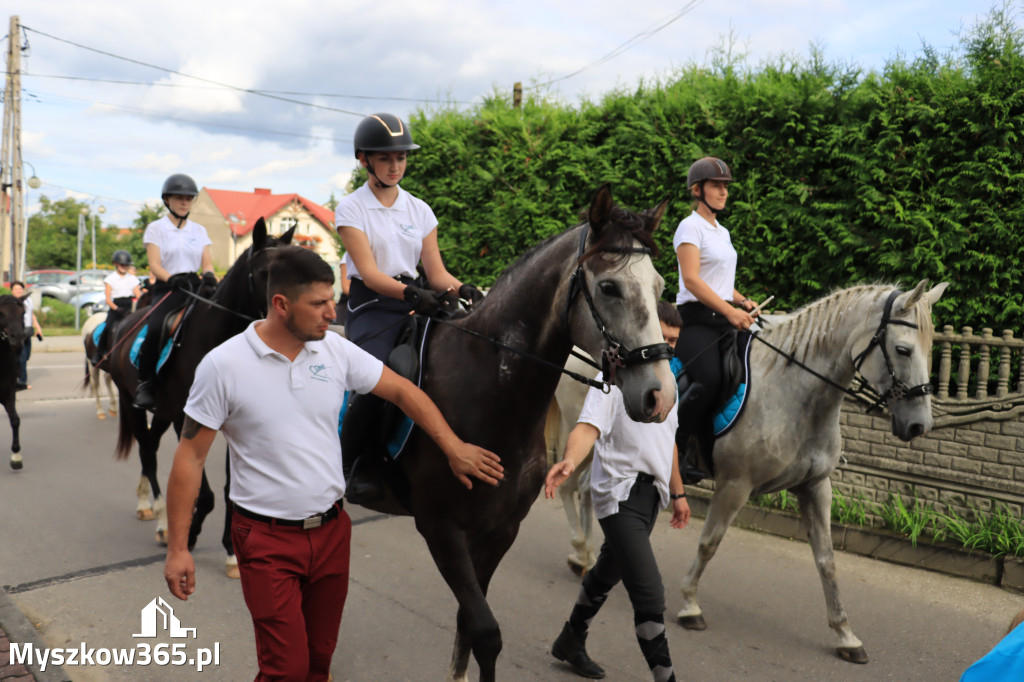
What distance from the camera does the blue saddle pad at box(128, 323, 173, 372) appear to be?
240 inches

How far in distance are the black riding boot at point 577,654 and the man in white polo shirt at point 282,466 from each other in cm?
183

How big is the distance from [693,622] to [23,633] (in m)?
3.95

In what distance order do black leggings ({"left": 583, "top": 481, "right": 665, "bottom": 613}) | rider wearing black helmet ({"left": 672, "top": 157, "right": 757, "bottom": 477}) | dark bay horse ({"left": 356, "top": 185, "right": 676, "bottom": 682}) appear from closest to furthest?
1. dark bay horse ({"left": 356, "top": 185, "right": 676, "bottom": 682})
2. black leggings ({"left": 583, "top": 481, "right": 665, "bottom": 613})
3. rider wearing black helmet ({"left": 672, "top": 157, "right": 757, "bottom": 477})

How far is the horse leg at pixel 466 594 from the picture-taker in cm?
302

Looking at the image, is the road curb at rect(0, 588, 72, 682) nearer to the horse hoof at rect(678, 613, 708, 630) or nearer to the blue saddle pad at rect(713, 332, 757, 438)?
the horse hoof at rect(678, 613, 708, 630)

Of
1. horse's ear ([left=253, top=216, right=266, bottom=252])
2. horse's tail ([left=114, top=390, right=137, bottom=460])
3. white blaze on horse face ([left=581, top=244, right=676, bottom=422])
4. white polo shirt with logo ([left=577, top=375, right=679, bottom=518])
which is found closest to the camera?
white blaze on horse face ([left=581, top=244, right=676, bottom=422])

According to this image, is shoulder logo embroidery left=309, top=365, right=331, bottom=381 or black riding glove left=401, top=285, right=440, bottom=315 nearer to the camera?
shoulder logo embroidery left=309, top=365, right=331, bottom=381

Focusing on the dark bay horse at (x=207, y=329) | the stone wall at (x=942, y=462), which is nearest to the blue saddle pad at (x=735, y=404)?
the stone wall at (x=942, y=462)

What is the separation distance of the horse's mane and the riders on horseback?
2.26 m

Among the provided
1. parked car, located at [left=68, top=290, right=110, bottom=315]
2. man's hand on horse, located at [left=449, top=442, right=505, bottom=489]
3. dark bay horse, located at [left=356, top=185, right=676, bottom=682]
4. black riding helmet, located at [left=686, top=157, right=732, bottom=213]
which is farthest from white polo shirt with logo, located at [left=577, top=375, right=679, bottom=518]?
parked car, located at [left=68, top=290, right=110, bottom=315]

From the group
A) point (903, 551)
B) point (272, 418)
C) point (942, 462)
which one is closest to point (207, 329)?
point (272, 418)

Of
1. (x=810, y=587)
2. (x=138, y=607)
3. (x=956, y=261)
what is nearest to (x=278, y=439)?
(x=138, y=607)

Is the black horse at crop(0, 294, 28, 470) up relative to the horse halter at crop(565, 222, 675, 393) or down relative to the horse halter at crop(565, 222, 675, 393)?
down

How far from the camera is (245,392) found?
2521 mm
